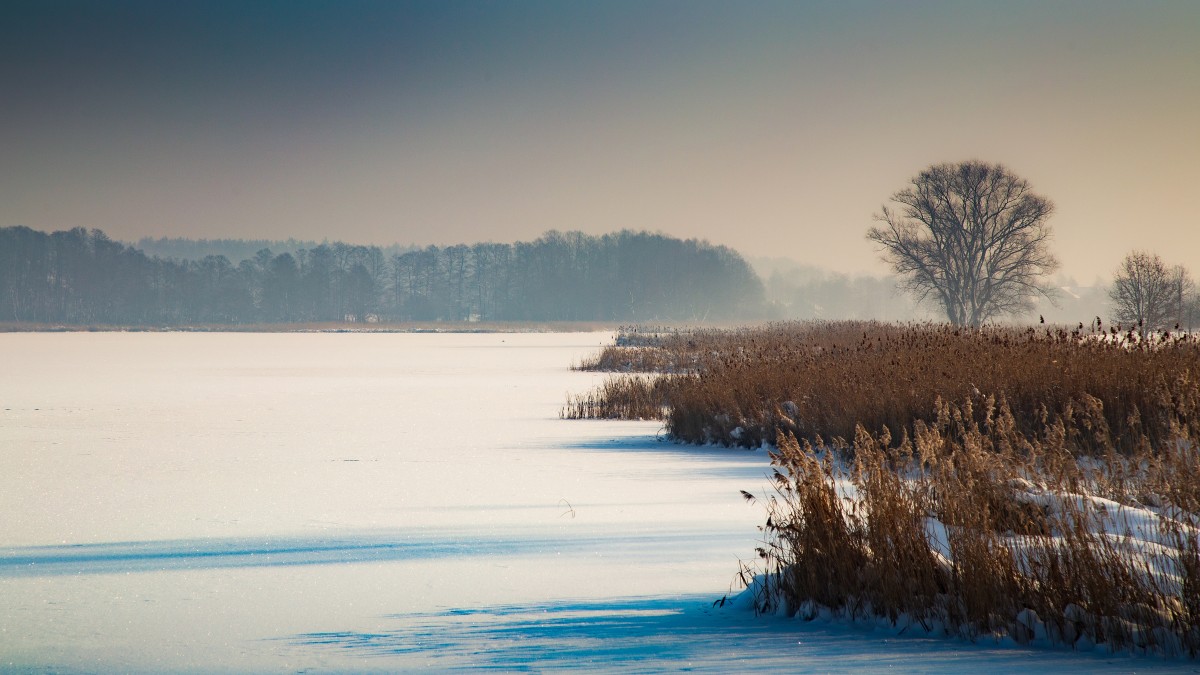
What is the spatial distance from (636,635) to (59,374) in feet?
86.4

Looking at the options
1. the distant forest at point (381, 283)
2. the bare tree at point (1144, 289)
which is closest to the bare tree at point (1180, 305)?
the bare tree at point (1144, 289)

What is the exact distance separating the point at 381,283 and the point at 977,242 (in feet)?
348

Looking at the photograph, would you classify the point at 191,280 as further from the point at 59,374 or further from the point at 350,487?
the point at 350,487

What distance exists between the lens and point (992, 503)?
548 cm

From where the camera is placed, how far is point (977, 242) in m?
47.7

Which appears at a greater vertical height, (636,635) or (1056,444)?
(1056,444)

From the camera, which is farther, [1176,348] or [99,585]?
[1176,348]

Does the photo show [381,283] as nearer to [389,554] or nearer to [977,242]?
[977,242]

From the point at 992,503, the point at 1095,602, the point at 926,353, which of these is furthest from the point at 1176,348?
the point at 1095,602

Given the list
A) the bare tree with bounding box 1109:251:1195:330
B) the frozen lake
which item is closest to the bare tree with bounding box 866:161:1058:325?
the bare tree with bounding box 1109:251:1195:330

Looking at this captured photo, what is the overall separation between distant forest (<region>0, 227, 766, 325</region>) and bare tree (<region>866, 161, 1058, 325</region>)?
93.8 meters

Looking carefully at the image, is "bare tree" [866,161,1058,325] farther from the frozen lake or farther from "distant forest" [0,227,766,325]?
"distant forest" [0,227,766,325]

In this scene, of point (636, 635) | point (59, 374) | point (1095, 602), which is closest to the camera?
point (1095, 602)

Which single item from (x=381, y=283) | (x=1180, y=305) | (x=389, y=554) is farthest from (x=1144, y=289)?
(x=381, y=283)
